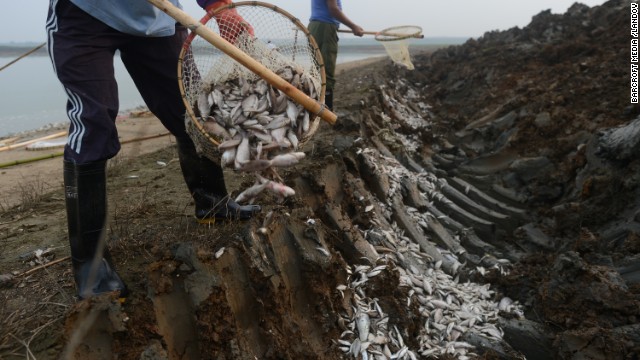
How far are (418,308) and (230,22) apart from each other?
3.19 meters

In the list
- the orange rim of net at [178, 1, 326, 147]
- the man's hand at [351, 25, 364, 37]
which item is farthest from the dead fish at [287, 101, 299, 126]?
the man's hand at [351, 25, 364, 37]

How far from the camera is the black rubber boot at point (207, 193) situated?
416 cm

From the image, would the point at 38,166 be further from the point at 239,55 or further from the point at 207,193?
the point at 239,55

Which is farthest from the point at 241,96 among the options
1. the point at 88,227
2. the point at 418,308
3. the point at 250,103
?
the point at 418,308

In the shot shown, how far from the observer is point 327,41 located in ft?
25.6

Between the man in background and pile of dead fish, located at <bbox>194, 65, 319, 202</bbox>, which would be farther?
the man in background

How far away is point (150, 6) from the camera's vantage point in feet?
10.8

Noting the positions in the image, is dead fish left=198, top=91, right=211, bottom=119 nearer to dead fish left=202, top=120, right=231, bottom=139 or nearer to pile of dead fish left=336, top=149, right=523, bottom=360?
dead fish left=202, top=120, right=231, bottom=139

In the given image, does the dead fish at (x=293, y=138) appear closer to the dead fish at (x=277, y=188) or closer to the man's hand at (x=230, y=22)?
the dead fish at (x=277, y=188)

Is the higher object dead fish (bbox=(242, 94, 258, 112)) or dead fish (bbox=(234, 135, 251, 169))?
dead fish (bbox=(242, 94, 258, 112))

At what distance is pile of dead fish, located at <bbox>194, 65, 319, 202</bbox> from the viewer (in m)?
3.44

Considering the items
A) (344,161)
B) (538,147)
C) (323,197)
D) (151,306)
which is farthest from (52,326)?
(538,147)

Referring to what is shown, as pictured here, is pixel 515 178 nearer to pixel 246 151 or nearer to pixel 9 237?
pixel 246 151

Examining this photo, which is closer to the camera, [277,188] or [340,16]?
[277,188]
